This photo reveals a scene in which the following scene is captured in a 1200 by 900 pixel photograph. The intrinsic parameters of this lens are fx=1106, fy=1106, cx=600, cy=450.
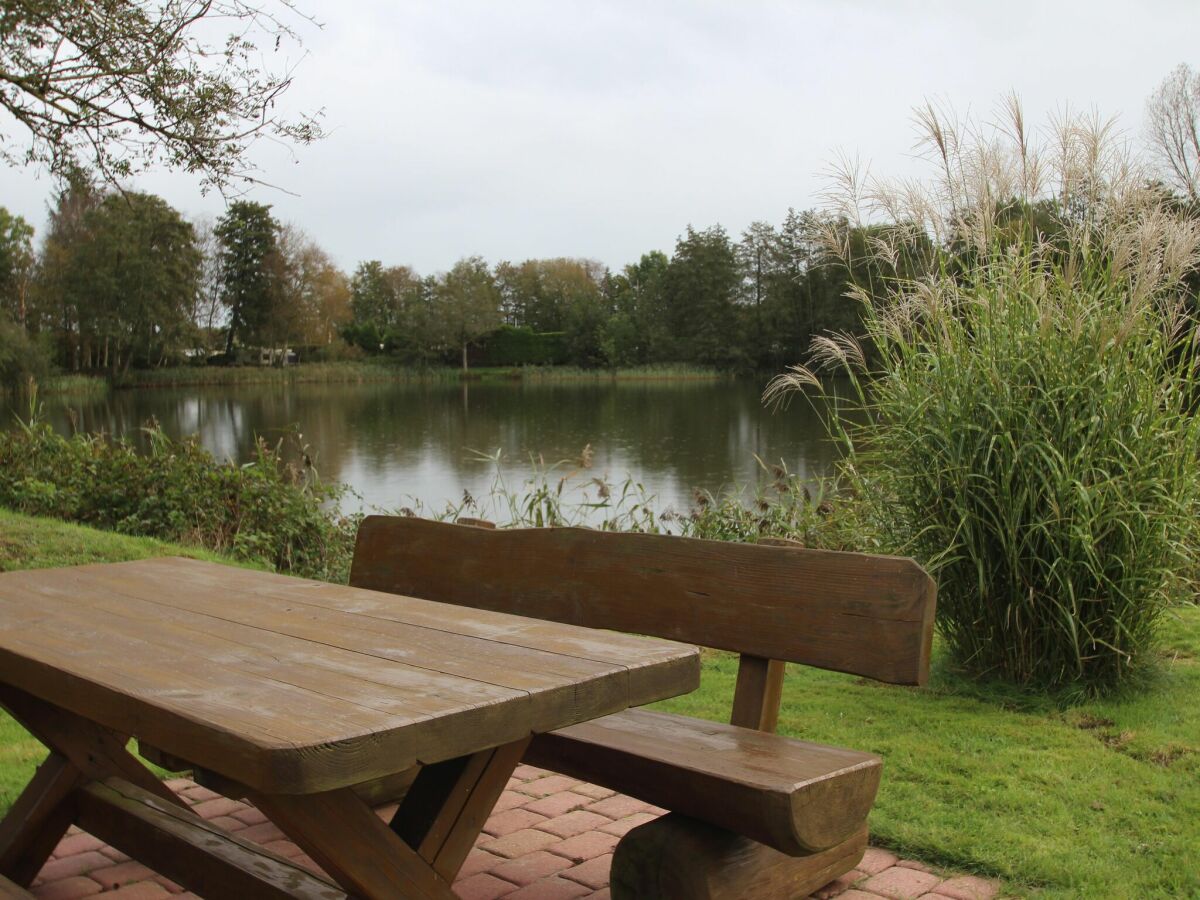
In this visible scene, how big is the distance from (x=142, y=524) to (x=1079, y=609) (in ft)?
19.8

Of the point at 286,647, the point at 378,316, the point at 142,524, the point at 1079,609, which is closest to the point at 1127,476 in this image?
the point at 1079,609

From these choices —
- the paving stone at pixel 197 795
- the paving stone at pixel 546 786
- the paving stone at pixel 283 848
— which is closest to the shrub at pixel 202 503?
the paving stone at pixel 197 795

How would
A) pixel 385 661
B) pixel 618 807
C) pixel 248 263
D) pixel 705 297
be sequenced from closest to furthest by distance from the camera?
pixel 385 661 → pixel 618 807 → pixel 705 297 → pixel 248 263

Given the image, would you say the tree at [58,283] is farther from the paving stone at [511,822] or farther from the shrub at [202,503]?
the paving stone at [511,822]

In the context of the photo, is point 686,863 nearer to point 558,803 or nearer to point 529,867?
point 529,867

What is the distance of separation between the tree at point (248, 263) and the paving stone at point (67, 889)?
4329cm

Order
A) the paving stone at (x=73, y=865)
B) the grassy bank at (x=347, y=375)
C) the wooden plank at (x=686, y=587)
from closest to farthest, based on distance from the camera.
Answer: the wooden plank at (x=686, y=587) → the paving stone at (x=73, y=865) → the grassy bank at (x=347, y=375)

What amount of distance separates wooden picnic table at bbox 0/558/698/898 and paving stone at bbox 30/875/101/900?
0.06m

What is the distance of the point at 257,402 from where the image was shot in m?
34.1

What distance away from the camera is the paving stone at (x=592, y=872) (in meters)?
2.30

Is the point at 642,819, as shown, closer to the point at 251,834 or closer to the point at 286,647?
the point at 251,834

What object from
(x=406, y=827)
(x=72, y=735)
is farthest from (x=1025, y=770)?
(x=72, y=735)

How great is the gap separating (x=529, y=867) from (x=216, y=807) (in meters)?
0.93

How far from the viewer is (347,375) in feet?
154
